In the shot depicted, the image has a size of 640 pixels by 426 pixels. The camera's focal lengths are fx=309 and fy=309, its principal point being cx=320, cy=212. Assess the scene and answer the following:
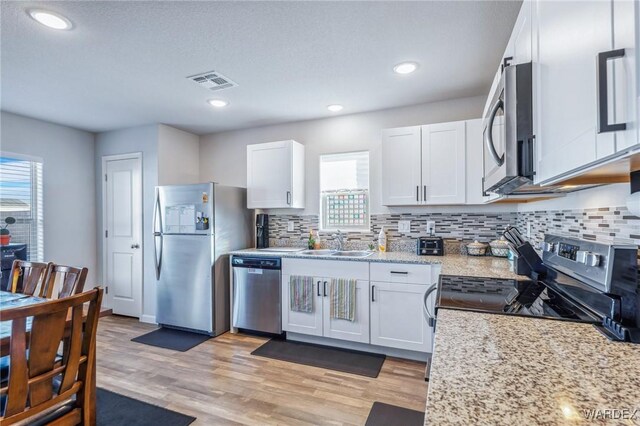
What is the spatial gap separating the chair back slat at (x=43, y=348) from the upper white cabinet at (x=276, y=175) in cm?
241

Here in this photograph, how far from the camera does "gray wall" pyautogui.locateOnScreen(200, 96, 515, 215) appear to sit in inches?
125

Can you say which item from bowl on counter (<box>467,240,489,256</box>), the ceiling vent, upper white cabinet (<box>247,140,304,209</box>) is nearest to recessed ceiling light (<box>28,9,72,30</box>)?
the ceiling vent

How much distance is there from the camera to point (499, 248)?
110 inches

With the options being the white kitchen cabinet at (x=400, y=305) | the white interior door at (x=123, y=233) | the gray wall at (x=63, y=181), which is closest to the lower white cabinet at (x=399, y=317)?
the white kitchen cabinet at (x=400, y=305)

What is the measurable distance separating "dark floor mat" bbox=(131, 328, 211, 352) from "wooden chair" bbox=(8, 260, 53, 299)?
4.04ft

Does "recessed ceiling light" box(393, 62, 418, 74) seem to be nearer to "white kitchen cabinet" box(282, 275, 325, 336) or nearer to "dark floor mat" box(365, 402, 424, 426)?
"white kitchen cabinet" box(282, 275, 325, 336)

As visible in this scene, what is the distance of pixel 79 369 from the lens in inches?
56.6

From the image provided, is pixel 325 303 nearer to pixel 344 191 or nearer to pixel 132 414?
pixel 344 191

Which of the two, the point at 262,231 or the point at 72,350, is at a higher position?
the point at 262,231

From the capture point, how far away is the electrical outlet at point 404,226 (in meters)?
3.28

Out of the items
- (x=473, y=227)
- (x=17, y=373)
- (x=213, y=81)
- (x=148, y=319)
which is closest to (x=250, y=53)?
Result: (x=213, y=81)

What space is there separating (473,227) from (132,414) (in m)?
3.15

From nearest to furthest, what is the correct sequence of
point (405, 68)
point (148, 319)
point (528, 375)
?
point (528, 375), point (405, 68), point (148, 319)

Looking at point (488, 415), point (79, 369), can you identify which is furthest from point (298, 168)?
point (488, 415)
